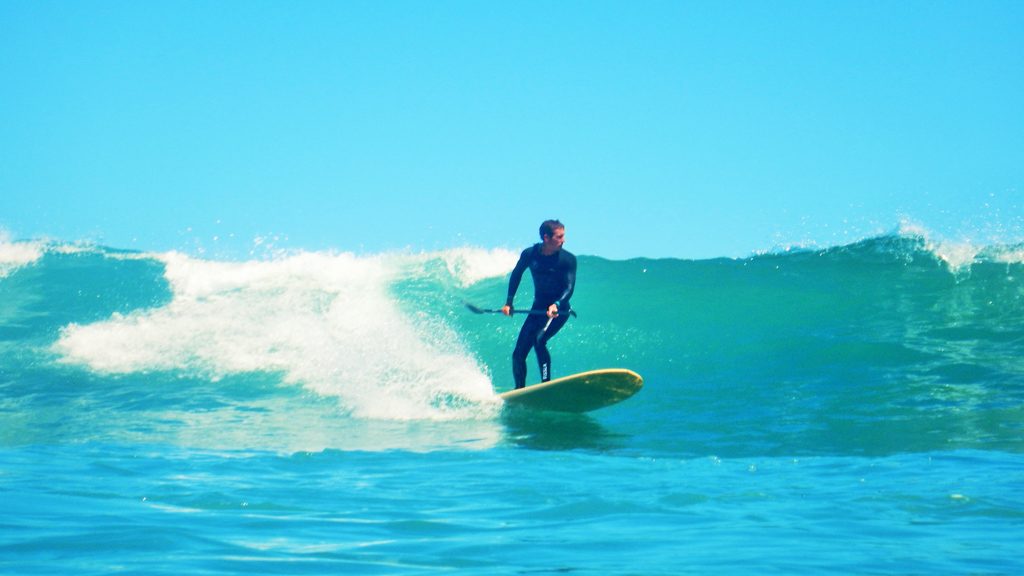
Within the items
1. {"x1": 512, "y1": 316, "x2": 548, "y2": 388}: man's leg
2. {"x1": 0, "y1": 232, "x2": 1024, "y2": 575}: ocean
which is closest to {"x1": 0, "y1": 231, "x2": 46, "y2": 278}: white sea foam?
{"x1": 0, "y1": 232, "x2": 1024, "y2": 575}: ocean

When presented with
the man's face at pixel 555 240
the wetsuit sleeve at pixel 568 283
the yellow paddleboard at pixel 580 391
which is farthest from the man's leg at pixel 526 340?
the man's face at pixel 555 240

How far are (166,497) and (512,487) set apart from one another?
171 cm

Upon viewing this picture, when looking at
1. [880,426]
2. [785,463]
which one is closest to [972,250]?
[880,426]

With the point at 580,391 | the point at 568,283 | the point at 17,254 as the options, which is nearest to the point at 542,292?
the point at 568,283

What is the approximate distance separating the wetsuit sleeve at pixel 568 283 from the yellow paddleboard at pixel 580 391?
2.01 feet

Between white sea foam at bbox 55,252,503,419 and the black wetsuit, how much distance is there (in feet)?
2.14

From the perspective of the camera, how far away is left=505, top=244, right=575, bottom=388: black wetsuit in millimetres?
8086

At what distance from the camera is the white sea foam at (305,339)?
9555 millimetres

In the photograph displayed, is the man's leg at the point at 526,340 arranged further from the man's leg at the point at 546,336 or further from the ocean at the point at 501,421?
the ocean at the point at 501,421

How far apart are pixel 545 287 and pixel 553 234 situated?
49cm

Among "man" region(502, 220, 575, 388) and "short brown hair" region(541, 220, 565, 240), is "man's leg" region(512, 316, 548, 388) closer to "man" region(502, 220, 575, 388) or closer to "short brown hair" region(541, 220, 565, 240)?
"man" region(502, 220, 575, 388)

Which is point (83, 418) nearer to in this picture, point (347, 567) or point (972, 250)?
point (347, 567)

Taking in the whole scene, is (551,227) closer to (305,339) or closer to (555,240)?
(555,240)

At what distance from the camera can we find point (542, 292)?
8.22 metres
